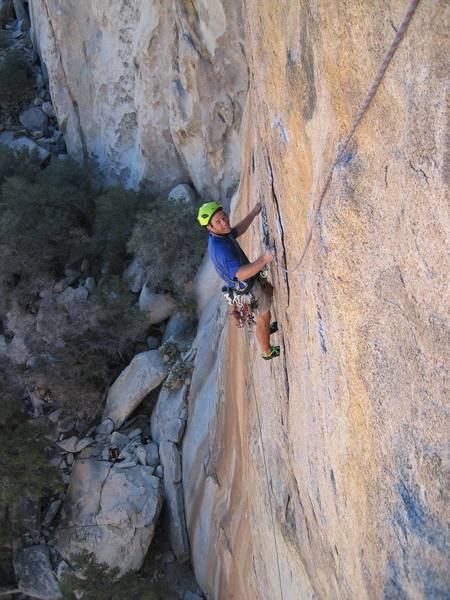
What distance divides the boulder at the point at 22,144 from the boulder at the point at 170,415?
26.0ft

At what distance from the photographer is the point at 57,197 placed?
12977mm

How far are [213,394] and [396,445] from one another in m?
5.90

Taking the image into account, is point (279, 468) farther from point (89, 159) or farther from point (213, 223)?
point (89, 159)

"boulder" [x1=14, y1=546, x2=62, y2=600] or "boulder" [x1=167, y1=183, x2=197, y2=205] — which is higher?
"boulder" [x1=167, y1=183, x2=197, y2=205]

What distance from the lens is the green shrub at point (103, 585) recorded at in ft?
29.0

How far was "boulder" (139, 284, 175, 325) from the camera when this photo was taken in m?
11.0

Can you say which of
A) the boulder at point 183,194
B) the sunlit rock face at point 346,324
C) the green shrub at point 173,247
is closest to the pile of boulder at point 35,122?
the boulder at point 183,194

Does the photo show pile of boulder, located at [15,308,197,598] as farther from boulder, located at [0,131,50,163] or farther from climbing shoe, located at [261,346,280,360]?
boulder, located at [0,131,50,163]

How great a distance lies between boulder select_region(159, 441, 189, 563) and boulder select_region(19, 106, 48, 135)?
10.4m

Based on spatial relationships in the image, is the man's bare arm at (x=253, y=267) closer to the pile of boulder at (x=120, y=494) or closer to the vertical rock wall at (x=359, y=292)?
the vertical rock wall at (x=359, y=292)

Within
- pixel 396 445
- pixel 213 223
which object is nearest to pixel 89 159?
pixel 213 223

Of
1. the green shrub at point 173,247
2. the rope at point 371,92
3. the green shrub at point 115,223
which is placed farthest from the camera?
the green shrub at point 115,223

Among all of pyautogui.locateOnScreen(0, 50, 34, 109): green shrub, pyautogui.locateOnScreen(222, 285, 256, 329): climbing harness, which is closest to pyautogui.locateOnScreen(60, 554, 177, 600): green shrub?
pyautogui.locateOnScreen(222, 285, 256, 329): climbing harness

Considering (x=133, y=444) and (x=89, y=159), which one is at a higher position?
(x=89, y=159)
